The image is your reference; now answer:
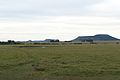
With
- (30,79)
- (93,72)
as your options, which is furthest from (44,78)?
(93,72)

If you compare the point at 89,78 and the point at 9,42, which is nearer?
the point at 89,78

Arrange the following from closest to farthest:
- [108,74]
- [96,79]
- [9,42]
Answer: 1. [96,79]
2. [108,74]
3. [9,42]

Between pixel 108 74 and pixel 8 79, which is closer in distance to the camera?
pixel 8 79

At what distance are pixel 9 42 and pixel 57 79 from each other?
161 meters

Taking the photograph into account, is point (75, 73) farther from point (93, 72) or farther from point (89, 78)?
point (89, 78)

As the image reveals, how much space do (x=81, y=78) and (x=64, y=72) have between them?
3414 mm

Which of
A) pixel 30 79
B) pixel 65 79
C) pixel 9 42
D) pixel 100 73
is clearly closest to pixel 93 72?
pixel 100 73

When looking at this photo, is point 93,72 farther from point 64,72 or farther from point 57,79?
point 57,79

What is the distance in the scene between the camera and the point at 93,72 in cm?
2320

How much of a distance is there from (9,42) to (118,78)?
16190cm

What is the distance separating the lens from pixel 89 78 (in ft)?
66.6

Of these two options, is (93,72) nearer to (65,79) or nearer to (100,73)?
(100,73)

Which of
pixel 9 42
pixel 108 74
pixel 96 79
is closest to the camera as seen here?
pixel 96 79

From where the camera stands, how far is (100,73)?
898 inches
